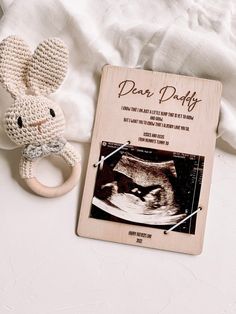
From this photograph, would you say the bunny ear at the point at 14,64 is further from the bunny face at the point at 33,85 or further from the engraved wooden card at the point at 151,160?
the engraved wooden card at the point at 151,160

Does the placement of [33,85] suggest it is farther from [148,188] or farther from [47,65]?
[148,188]

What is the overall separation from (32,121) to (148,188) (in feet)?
0.55

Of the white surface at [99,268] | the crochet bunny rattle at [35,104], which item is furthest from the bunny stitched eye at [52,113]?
the white surface at [99,268]

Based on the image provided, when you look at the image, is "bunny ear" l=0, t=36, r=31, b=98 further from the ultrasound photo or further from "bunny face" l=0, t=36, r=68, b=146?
the ultrasound photo

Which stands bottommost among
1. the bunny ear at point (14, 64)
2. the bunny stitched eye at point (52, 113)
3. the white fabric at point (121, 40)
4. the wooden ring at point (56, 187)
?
the wooden ring at point (56, 187)

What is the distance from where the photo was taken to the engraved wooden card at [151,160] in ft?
1.94

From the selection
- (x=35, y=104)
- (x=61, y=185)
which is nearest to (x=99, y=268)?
(x=61, y=185)

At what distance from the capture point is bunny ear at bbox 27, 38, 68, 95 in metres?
0.57

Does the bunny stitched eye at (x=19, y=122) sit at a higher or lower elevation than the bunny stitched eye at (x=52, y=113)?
lower

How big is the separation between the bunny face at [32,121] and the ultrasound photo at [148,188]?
0.27 feet

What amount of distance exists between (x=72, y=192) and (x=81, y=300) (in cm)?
14

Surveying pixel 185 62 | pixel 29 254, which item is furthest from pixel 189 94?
pixel 29 254

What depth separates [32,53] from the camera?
59 cm

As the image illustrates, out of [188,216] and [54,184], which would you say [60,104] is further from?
[188,216]
